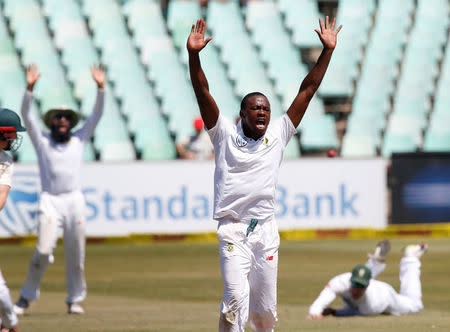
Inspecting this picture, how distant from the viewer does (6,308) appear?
22.6ft

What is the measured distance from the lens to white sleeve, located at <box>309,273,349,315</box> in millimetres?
9539

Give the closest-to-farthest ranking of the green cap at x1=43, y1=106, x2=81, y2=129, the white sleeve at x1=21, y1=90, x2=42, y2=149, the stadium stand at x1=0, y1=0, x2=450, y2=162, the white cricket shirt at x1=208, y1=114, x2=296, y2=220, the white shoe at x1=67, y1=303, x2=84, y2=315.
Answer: the white cricket shirt at x1=208, y1=114, x2=296, y2=220 → the white sleeve at x1=21, y1=90, x2=42, y2=149 → the white shoe at x1=67, y1=303, x2=84, y2=315 → the green cap at x1=43, y1=106, x2=81, y2=129 → the stadium stand at x1=0, y1=0, x2=450, y2=162

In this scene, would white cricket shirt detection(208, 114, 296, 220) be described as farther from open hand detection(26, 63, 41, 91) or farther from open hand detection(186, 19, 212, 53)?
open hand detection(26, 63, 41, 91)

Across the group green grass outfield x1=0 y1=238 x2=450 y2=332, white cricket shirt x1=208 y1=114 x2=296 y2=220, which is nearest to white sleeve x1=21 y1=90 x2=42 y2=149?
green grass outfield x1=0 y1=238 x2=450 y2=332

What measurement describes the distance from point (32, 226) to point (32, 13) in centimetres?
1201

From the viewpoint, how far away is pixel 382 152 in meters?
28.1

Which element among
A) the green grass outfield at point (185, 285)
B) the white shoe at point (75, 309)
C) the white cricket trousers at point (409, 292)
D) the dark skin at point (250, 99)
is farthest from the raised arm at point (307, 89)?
the white shoe at point (75, 309)

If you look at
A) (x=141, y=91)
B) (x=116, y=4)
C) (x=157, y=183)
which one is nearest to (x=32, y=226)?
(x=157, y=183)

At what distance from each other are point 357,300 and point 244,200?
3.47 metres

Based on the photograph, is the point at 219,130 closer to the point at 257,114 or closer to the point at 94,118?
the point at 257,114

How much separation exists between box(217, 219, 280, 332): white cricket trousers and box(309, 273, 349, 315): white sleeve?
8.87 ft

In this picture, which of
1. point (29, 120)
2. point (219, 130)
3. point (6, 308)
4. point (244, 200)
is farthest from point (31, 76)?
point (244, 200)

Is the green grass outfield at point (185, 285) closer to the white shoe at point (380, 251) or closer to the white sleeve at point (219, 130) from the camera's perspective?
the white shoe at point (380, 251)

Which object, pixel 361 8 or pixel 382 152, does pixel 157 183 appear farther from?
pixel 361 8
